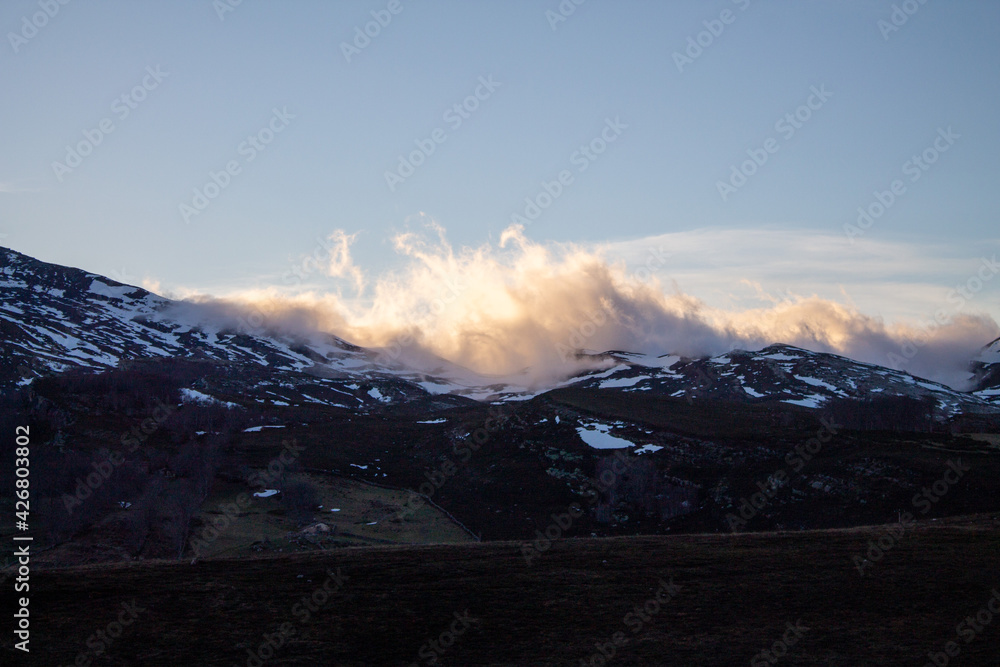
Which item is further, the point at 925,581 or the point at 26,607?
the point at 925,581

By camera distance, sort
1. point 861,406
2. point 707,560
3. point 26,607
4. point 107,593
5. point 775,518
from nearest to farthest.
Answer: point 26,607 → point 107,593 → point 707,560 → point 775,518 → point 861,406

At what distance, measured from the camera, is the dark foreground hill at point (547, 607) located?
3002cm

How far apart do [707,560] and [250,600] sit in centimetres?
2572

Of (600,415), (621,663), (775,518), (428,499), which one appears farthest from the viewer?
(600,415)

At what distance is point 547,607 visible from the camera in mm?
36031

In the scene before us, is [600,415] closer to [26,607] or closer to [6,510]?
[6,510]

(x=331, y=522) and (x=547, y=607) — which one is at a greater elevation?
(x=547, y=607)

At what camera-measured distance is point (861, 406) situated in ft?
655

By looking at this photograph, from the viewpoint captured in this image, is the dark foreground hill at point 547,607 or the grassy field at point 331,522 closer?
the dark foreground hill at point 547,607

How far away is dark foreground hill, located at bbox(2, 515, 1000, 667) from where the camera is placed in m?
30.0

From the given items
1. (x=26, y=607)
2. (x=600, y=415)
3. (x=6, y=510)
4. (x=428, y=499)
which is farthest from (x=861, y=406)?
(x=26, y=607)

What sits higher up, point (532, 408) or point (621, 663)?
point (532, 408)

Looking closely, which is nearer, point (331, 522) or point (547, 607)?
point (547, 607)

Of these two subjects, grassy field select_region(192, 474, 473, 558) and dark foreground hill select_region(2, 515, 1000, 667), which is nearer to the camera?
dark foreground hill select_region(2, 515, 1000, 667)
